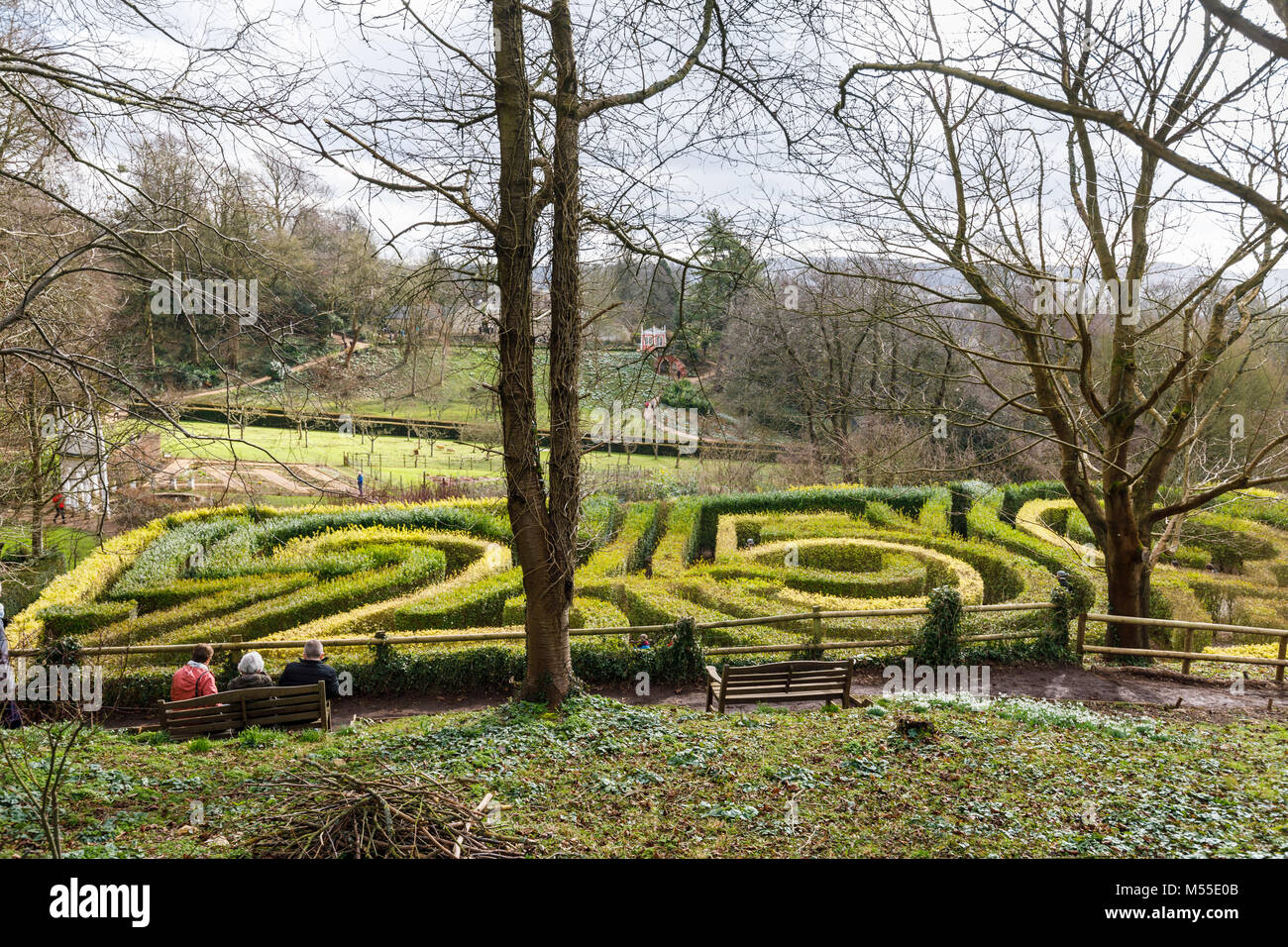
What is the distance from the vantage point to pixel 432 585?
12.3 meters

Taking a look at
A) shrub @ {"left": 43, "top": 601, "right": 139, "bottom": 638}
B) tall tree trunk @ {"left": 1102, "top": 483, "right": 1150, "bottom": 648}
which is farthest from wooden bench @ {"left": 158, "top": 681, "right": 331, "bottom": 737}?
tall tree trunk @ {"left": 1102, "top": 483, "right": 1150, "bottom": 648}

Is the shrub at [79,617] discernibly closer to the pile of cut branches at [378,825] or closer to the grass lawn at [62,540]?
the grass lawn at [62,540]

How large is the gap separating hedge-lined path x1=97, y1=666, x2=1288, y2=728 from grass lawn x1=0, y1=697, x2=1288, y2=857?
145cm

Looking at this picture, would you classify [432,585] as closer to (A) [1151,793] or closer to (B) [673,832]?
(B) [673,832]

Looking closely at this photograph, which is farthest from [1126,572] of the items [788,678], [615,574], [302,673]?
[302,673]

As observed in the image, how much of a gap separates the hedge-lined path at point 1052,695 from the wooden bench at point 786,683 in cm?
34

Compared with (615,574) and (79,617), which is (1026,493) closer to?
(615,574)

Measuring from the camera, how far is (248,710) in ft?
24.8

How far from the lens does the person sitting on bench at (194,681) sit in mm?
8133

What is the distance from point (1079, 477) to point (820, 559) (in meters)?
5.21

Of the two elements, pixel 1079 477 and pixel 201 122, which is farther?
pixel 1079 477

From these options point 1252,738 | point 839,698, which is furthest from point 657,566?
point 1252,738

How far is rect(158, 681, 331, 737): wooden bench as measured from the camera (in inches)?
292

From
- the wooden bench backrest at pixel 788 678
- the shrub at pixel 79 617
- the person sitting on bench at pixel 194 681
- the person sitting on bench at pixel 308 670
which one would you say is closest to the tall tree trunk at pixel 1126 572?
the wooden bench backrest at pixel 788 678
